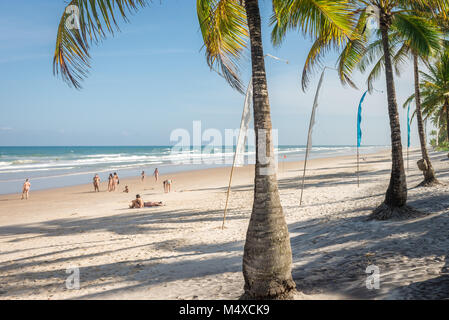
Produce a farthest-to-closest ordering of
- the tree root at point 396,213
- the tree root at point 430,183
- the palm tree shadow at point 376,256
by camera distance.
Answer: the tree root at point 430,183, the tree root at point 396,213, the palm tree shadow at point 376,256

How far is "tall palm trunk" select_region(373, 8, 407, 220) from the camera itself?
23.3 ft

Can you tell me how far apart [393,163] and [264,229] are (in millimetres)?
5097

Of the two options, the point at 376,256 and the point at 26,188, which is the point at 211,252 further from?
the point at 26,188

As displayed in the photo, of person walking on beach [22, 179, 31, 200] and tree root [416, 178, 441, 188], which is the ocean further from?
tree root [416, 178, 441, 188]

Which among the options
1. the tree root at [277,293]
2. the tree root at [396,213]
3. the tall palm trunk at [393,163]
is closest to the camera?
the tree root at [277,293]

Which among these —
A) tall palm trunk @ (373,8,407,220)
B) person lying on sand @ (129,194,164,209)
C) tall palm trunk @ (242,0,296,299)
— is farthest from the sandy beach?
person lying on sand @ (129,194,164,209)

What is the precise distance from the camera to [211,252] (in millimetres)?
6633

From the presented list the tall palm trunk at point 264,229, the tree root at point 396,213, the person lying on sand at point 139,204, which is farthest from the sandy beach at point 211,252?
the person lying on sand at point 139,204

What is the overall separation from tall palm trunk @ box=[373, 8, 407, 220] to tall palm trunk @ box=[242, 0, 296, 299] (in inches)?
170

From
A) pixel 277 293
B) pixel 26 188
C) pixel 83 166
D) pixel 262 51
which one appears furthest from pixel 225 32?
pixel 83 166

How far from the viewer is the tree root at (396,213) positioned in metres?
6.88

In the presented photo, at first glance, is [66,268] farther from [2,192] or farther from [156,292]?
[2,192]

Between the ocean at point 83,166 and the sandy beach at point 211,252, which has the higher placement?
the ocean at point 83,166

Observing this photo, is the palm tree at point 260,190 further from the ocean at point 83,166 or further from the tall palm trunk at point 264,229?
the ocean at point 83,166
